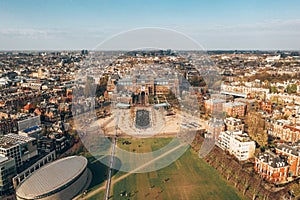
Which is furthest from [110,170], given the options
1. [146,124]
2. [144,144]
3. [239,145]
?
[146,124]

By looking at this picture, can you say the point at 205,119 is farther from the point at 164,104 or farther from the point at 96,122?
the point at 96,122

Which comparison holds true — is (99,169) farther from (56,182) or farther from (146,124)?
(146,124)

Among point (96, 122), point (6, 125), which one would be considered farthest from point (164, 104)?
point (6, 125)

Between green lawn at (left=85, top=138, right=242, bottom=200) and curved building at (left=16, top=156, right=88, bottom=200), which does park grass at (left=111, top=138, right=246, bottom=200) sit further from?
curved building at (left=16, top=156, right=88, bottom=200)

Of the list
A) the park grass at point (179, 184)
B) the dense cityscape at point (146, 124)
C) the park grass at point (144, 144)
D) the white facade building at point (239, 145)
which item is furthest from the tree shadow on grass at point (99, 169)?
the white facade building at point (239, 145)

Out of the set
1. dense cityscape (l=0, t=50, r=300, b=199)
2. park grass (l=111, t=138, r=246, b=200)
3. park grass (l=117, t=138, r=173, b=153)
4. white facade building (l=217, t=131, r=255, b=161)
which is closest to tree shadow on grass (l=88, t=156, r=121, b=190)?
dense cityscape (l=0, t=50, r=300, b=199)

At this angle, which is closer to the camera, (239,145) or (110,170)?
(110,170)

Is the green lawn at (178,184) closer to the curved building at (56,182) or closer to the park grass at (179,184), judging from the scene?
the park grass at (179,184)

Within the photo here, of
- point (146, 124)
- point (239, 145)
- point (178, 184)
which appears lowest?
point (178, 184)
